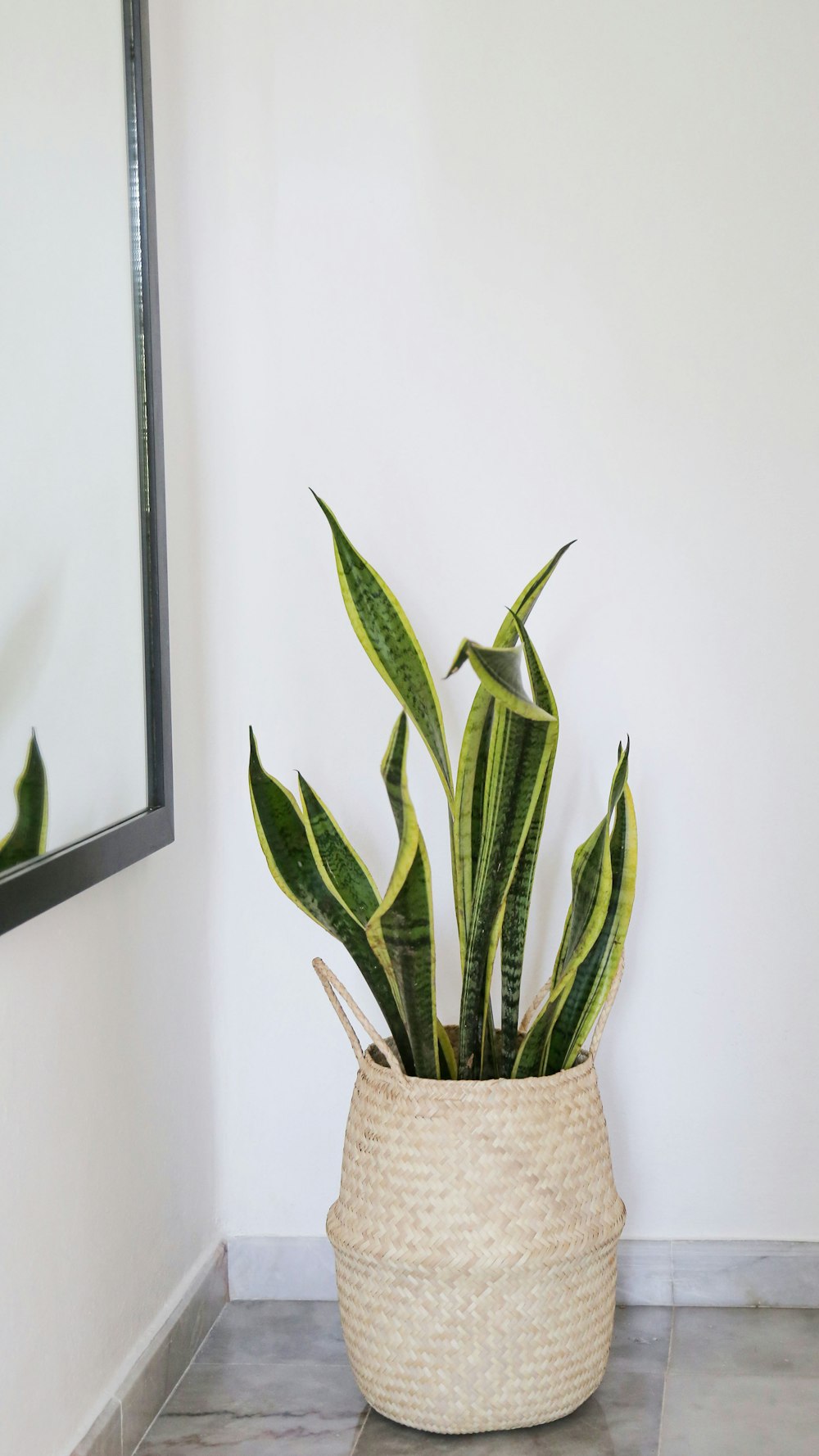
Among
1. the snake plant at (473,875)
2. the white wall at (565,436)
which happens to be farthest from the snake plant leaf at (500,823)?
the white wall at (565,436)

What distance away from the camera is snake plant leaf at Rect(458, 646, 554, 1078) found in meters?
1.38

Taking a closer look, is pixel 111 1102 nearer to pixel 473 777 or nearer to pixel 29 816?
pixel 29 816

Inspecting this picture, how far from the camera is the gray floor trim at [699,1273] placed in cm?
175

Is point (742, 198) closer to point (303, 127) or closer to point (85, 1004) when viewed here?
point (303, 127)

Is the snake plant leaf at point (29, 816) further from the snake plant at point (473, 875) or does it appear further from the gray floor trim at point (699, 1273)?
the gray floor trim at point (699, 1273)

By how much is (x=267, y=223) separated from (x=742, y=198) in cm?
62

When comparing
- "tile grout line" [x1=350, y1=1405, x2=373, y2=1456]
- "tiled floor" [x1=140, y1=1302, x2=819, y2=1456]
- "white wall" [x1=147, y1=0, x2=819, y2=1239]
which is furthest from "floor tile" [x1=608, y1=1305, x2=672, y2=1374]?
"tile grout line" [x1=350, y1=1405, x2=373, y2=1456]

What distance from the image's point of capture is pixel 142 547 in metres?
1.50

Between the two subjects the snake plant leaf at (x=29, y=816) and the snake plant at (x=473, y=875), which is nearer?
the snake plant leaf at (x=29, y=816)

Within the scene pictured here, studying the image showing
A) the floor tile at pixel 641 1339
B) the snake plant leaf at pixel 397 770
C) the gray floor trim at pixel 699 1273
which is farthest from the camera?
the gray floor trim at pixel 699 1273

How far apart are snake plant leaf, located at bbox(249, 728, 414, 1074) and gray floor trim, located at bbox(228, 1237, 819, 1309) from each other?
0.58m

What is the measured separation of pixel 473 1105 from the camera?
1377 millimetres

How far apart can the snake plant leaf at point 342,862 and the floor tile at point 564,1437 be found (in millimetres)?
574

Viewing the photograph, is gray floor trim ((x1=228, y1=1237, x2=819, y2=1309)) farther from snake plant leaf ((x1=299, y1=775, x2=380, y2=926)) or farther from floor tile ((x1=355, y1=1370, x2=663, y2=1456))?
snake plant leaf ((x1=299, y1=775, x2=380, y2=926))
